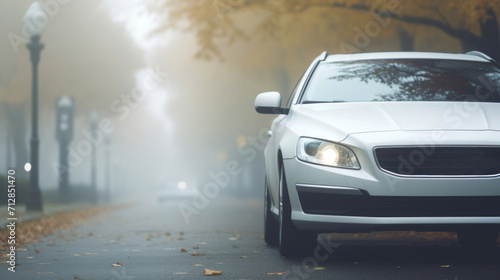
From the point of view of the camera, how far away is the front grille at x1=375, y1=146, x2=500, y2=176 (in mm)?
5934

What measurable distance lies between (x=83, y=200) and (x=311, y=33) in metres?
19.7

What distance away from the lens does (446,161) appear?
19.5ft

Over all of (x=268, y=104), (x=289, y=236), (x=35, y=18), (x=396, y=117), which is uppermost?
(x=35, y=18)

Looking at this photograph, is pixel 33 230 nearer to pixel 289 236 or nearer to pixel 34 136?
pixel 34 136

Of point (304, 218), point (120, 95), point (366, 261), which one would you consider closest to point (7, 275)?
point (304, 218)

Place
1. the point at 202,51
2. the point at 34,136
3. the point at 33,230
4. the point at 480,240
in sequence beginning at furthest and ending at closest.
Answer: the point at 34,136, the point at 202,51, the point at 33,230, the point at 480,240

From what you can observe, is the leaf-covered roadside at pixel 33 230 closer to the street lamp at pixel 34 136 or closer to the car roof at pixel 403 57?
the street lamp at pixel 34 136

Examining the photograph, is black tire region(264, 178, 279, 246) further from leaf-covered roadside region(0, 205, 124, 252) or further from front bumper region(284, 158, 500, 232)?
leaf-covered roadside region(0, 205, 124, 252)

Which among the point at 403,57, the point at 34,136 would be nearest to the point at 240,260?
the point at 403,57

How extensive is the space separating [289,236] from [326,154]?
3.07 ft

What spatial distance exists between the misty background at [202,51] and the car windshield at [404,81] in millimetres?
4588

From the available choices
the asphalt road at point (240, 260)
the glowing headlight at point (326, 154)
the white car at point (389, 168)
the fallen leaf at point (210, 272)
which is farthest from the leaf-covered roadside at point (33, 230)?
the glowing headlight at point (326, 154)

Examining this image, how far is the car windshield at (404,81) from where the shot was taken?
7164 mm

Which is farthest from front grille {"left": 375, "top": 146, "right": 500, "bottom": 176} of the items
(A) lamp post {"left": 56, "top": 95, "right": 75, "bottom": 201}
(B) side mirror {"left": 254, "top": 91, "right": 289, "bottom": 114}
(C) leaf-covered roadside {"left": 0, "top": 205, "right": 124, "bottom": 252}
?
(A) lamp post {"left": 56, "top": 95, "right": 75, "bottom": 201}
